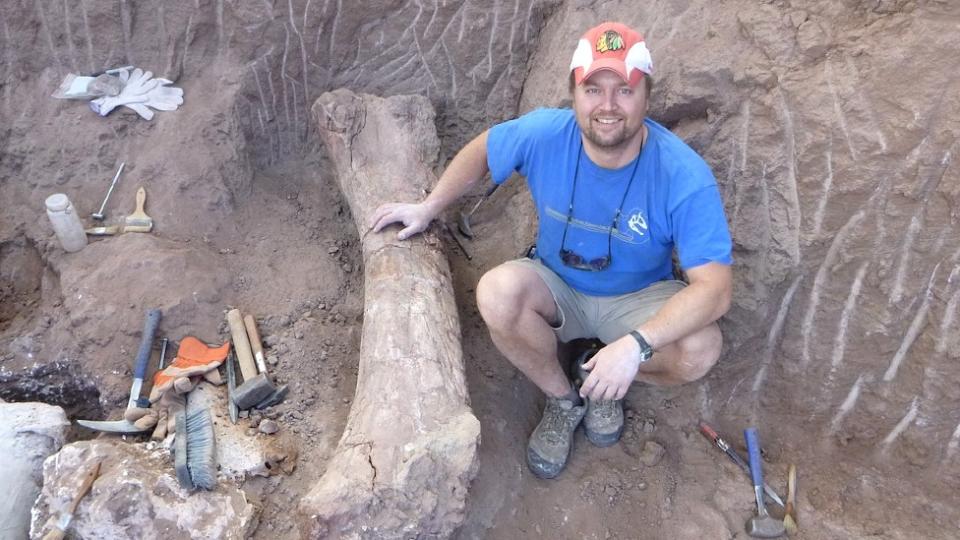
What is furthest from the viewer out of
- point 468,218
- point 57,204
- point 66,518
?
point 468,218

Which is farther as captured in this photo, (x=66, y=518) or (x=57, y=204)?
(x=57, y=204)

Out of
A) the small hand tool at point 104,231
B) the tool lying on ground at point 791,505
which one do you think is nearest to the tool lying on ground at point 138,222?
the small hand tool at point 104,231

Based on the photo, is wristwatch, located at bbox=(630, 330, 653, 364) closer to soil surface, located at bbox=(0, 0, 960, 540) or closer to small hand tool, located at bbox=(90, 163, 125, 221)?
soil surface, located at bbox=(0, 0, 960, 540)

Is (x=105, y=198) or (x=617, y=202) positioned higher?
(x=617, y=202)

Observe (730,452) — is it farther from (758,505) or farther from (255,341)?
(255,341)

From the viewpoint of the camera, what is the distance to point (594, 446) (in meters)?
2.79

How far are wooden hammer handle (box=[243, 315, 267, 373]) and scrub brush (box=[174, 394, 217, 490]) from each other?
10.2 inches

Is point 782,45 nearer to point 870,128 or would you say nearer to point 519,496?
point 870,128

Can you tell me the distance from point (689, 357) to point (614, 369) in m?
0.37

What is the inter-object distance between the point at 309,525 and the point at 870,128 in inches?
79.6

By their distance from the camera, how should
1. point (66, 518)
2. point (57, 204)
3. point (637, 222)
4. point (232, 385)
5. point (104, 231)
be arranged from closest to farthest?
1. point (66, 518)
2. point (637, 222)
3. point (232, 385)
4. point (57, 204)
5. point (104, 231)

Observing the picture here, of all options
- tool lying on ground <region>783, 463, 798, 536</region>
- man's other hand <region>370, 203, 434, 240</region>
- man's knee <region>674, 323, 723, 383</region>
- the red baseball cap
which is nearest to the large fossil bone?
man's other hand <region>370, 203, 434, 240</region>

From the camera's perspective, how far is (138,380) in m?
2.61

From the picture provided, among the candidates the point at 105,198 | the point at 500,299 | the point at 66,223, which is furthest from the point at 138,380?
the point at 500,299
